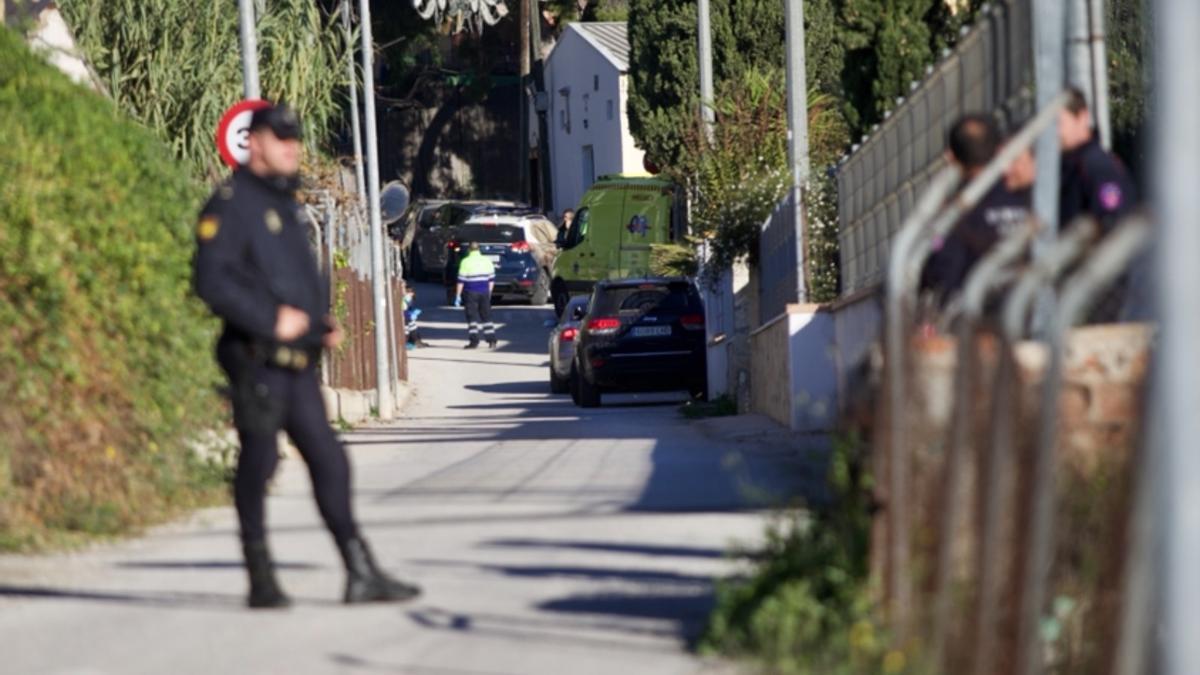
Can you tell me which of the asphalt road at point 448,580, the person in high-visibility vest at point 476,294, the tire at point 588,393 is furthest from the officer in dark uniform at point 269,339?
the person in high-visibility vest at point 476,294

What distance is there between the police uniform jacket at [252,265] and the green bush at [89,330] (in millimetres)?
2276

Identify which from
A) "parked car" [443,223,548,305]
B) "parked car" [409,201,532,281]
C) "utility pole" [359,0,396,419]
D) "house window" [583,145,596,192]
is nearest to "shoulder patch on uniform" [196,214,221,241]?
"utility pole" [359,0,396,419]

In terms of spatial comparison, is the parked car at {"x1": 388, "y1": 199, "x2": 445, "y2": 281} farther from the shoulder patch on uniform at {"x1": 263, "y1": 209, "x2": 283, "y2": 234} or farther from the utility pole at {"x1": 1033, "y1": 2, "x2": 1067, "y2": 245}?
the shoulder patch on uniform at {"x1": 263, "y1": 209, "x2": 283, "y2": 234}

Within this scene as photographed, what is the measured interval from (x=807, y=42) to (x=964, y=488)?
125ft

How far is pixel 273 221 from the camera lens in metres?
7.73

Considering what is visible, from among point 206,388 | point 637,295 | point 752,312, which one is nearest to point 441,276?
point 637,295

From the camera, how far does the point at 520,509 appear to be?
1110 centimetres

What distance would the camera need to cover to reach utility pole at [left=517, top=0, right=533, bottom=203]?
62.8 m

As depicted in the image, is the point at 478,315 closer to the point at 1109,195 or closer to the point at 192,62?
the point at 192,62

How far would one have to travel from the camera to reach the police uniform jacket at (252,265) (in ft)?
24.8

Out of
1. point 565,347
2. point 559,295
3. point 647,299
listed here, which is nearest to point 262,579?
point 647,299

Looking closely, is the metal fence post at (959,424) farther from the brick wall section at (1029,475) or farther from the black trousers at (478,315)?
the black trousers at (478,315)

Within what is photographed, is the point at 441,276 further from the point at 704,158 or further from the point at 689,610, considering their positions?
the point at 689,610

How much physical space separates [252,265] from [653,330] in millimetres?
19930
